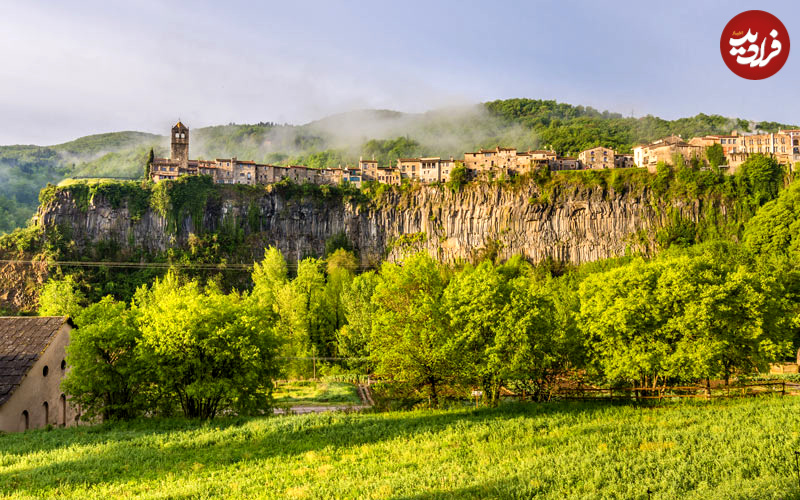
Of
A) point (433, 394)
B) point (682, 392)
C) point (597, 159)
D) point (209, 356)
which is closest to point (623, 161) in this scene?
point (597, 159)

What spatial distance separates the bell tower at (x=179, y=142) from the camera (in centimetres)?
13212

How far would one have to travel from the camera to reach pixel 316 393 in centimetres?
5109

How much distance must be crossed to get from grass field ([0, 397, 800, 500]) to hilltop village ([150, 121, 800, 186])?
102 meters

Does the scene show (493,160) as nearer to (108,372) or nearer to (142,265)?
(142,265)

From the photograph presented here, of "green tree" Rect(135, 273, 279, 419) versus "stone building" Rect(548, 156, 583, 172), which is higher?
"stone building" Rect(548, 156, 583, 172)

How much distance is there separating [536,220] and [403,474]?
104654 millimetres

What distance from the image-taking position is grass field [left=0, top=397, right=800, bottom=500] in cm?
1552

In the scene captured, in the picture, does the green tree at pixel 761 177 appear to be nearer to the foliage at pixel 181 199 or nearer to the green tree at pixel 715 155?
the green tree at pixel 715 155

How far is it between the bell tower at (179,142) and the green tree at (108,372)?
360 feet

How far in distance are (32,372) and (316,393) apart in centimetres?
2511

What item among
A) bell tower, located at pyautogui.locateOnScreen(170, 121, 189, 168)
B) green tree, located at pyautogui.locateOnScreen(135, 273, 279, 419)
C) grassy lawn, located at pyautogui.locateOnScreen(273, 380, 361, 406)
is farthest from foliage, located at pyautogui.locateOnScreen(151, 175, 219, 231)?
green tree, located at pyautogui.locateOnScreen(135, 273, 279, 419)

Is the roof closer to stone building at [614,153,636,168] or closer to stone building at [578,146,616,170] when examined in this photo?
stone building at [578,146,616,170]

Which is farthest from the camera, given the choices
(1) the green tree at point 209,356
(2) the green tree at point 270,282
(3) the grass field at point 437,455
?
(2) the green tree at point 270,282

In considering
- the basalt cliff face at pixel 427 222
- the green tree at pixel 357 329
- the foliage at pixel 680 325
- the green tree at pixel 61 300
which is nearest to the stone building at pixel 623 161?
the basalt cliff face at pixel 427 222
